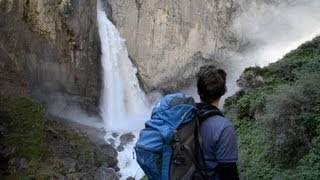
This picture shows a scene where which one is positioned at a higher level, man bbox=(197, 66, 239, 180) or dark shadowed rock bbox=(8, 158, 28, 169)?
man bbox=(197, 66, 239, 180)

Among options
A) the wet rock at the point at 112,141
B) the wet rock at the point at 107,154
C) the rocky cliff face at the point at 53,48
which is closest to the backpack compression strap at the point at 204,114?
the wet rock at the point at 107,154

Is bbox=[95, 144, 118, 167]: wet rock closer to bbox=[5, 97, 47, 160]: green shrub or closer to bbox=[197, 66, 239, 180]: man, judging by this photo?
bbox=[5, 97, 47, 160]: green shrub

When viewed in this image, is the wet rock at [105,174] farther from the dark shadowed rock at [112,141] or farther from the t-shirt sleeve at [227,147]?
the t-shirt sleeve at [227,147]

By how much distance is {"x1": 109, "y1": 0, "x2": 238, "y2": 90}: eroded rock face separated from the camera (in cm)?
3225

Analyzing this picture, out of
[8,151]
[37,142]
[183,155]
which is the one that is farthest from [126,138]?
[183,155]

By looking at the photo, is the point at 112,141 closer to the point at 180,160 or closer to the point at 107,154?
the point at 107,154

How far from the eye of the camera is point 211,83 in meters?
3.50

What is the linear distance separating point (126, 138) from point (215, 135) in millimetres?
21835

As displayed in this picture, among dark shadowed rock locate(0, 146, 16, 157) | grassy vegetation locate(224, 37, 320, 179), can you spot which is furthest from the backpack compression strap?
dark shadowed rock locate(0, 146, 16, 157)

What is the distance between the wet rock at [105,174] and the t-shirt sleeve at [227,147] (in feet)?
56.9

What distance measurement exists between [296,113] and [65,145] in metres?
16.0

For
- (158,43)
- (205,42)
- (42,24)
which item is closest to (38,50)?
(42,24)

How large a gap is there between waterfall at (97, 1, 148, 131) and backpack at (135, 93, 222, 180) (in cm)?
2409

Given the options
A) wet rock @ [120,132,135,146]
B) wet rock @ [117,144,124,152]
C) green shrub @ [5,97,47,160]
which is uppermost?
green shrub @ [5,97,47,160]
